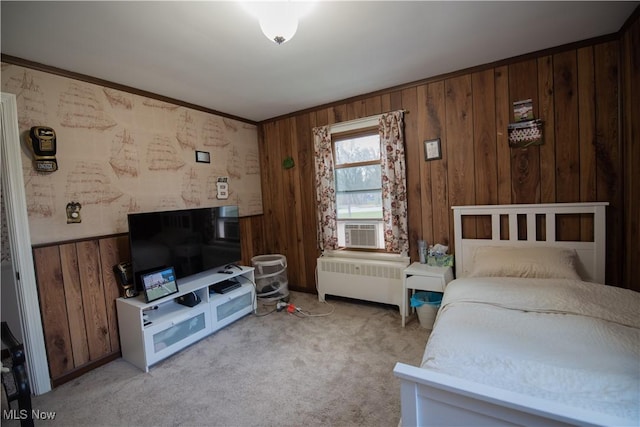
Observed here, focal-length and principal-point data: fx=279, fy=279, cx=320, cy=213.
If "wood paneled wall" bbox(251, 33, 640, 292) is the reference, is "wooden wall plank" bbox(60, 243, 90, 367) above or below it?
below

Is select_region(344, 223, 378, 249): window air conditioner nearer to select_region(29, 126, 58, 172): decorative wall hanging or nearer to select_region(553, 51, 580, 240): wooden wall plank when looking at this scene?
select_region(553, 51, 580, 240): wooden wall plank

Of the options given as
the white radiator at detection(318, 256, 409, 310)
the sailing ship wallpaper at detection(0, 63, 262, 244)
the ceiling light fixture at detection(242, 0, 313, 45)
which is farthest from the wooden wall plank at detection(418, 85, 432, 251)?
the sailing ship wallpaper at detection(0, 63, 262, 244)

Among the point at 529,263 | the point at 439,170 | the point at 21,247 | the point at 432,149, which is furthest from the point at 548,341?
the point at 21,247

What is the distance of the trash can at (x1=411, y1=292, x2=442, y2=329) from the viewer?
8.42ft

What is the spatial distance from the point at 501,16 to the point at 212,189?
10.1 feet

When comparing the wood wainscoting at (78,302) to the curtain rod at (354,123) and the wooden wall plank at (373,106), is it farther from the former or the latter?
the wooden wall plank at (373,106)

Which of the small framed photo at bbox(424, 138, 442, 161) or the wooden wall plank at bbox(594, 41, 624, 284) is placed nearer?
the wooden wall plank at bbox(594, 41, 624, 284)

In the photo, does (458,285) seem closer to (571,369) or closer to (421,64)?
(571,369)

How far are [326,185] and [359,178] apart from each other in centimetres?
41

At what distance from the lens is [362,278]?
3.12 meters

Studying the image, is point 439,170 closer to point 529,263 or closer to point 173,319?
point 529,263

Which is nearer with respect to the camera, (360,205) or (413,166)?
(413,166)

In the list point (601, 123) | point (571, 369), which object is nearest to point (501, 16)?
point (601, 123)

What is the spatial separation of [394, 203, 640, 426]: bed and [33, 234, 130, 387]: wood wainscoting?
2.53 meters
